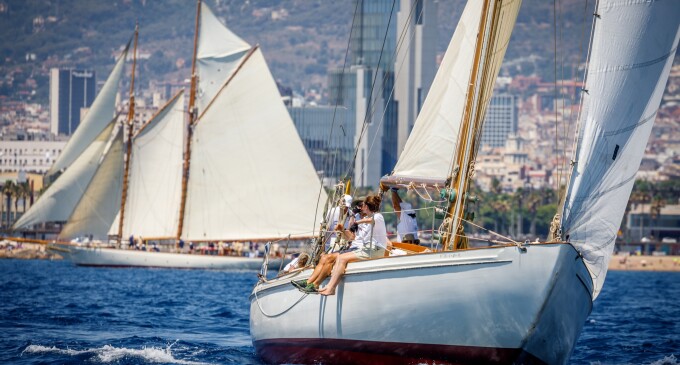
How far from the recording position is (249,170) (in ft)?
277

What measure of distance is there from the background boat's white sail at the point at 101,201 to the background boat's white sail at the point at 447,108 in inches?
2607

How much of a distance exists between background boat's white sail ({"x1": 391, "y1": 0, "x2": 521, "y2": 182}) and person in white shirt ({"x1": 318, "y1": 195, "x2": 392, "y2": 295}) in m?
2.09

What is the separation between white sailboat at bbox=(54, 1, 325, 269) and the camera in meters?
84.5

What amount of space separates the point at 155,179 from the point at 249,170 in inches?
377

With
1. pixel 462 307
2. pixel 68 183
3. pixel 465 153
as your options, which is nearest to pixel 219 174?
pixel 68 183

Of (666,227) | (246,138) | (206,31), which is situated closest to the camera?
(246,138)

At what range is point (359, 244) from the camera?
23.8 m

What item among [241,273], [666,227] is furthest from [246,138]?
[666,227]

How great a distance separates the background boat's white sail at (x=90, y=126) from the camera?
94.2 metres

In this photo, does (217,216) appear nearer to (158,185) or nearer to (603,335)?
(158,185)

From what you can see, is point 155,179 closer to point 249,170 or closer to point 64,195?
point 64,195

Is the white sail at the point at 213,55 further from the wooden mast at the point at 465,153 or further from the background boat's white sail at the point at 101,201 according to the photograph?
the wooden mast at the point at 465,153

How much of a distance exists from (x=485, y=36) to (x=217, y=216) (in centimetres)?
6359

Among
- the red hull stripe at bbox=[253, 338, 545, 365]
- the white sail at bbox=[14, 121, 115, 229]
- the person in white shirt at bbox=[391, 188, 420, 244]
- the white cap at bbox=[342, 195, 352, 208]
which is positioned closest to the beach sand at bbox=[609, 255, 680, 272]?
the white sail at bbox=[14, 121, 115, 229]
